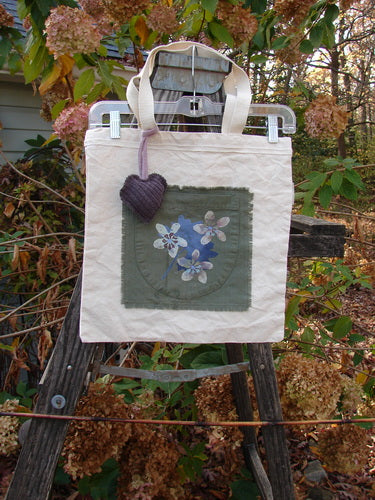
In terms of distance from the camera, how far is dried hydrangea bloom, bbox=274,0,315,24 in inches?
59.1

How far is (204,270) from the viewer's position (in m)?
1.08

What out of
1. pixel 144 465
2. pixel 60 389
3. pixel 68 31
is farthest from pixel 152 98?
pixel 144 465

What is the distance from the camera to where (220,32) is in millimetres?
1529

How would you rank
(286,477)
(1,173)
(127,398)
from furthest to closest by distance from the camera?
(1,173) < (127,398) < (286,477)

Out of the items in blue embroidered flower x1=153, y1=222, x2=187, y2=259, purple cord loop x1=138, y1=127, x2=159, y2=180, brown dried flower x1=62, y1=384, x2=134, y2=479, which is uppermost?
purple cord loop x1=138, y1=127, x2=159, y2=180

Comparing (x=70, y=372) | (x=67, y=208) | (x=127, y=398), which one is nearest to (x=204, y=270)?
(x=70, y=372)

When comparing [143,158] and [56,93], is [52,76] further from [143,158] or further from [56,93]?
[143,158]

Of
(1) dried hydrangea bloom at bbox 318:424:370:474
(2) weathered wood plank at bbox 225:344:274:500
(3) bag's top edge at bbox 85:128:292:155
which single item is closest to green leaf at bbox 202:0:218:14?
(3) bag's top edge at bbox 85:128:292:155

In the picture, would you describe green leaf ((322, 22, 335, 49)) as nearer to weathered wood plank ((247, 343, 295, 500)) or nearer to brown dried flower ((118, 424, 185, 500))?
weathered wood plank ((247, 343, 295, 500))

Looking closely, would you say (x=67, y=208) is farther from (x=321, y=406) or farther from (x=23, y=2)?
(x=321, y=406)

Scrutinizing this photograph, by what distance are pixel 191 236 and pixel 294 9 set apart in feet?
3.30

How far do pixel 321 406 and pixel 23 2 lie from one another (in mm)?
1728

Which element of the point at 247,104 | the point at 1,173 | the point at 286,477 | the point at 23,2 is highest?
the point at 23,2

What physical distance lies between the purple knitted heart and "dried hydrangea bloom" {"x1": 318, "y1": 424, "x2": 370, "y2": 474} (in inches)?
46.0
